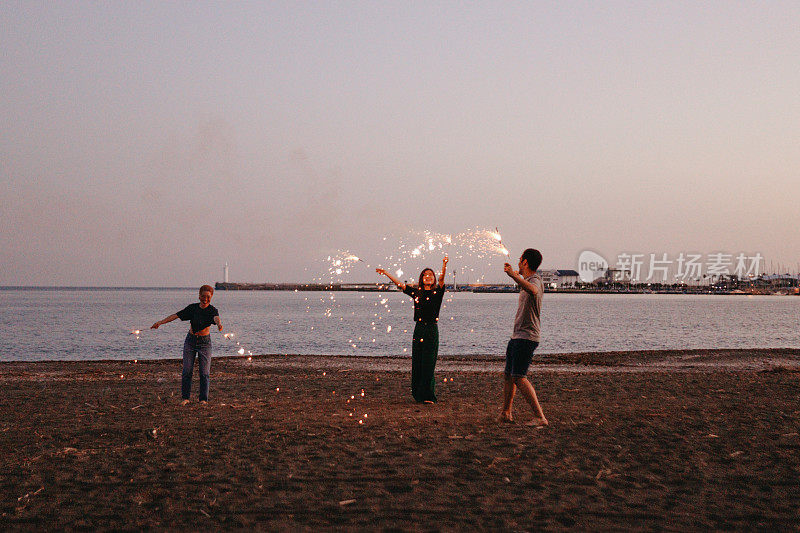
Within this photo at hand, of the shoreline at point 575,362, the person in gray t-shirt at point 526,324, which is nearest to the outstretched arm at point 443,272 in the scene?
the person in gray t-shirt at point 526,324

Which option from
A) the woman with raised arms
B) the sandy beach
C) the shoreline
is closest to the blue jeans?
the sandy beach

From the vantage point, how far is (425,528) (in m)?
5.34

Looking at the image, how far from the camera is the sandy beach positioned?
Result: 5.74 m

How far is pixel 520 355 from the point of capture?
9.22 m

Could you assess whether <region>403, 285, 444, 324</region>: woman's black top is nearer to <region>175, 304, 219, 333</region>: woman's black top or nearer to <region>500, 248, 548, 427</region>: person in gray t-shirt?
<region>500, 248, 548, 427</region>: person in gray t-shirt

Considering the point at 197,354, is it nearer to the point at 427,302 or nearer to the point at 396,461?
the point at 427,302

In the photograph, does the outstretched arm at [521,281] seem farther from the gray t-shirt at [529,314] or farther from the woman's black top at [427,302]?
the woman's black top at [427,302]

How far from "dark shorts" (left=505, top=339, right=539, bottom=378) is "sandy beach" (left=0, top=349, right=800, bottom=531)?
33.1 inches

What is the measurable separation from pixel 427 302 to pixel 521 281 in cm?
285

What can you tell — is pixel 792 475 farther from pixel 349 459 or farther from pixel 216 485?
pixel 216 485

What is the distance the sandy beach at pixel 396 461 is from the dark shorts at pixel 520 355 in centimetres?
84

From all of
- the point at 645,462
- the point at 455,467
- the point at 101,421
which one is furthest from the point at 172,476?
the point at 645,462

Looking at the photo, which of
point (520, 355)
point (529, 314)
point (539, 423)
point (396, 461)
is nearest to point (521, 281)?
point (529, 314)

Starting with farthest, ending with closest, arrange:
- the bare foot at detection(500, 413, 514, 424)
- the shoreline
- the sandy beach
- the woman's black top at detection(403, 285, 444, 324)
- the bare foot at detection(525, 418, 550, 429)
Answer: the shoreline < the woman's black top at detection(403, 285, 444, 324) < the bare foot at detection(500, 413, 514, 424) < the bare foot at detection(525, 418, 550, 429) < the sandy beach
